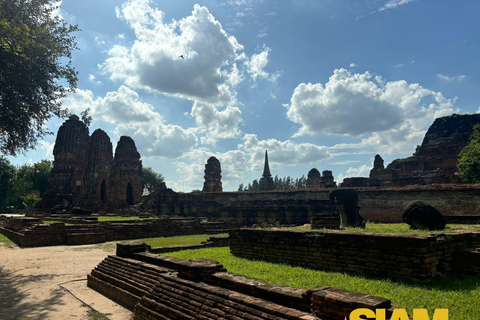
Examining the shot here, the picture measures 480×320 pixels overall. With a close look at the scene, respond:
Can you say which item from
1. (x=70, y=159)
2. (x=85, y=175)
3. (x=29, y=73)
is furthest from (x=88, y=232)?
(x=85, y=175)

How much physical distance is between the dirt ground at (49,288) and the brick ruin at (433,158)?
72.2 feet

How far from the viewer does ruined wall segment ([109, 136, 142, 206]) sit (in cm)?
3541

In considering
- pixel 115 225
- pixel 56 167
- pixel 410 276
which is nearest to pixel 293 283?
pixel 410 276

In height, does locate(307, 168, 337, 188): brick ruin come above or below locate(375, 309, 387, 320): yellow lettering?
above

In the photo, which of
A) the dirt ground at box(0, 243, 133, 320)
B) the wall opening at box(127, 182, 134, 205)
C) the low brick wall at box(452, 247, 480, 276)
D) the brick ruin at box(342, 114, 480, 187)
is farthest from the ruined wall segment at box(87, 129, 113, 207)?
the low brick wall at box(452, 247, 480, 276)

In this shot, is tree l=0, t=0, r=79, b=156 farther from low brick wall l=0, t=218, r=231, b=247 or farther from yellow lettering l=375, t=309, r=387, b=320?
yellow lettering l=375, t=309, r=387, b=320

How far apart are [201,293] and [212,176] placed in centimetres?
2917

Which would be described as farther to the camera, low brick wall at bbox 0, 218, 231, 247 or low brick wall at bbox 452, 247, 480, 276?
low brick wall at bbox 0, 218, 231, 247

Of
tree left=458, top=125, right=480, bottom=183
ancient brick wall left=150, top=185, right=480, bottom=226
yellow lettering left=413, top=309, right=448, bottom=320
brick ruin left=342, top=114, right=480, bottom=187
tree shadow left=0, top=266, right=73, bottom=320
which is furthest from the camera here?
brick ruin left=342, top=114, right=480, bottom=187

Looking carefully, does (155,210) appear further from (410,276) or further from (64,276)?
(410,276)

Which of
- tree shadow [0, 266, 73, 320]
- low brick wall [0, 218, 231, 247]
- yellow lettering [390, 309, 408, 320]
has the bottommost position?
tree shadow [0, 266, 73, 320]

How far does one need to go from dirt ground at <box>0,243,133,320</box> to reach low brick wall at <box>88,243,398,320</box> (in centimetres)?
35

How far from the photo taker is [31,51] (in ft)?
35.5

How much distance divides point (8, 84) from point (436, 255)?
13.6 m
